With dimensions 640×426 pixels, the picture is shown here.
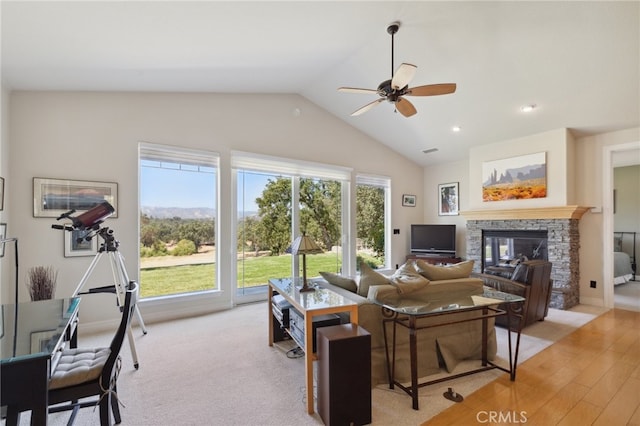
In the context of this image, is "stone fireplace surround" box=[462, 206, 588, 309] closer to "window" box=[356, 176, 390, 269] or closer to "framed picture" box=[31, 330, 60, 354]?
"window" box=[356, 176, 390, 269]

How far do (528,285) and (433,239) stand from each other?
279 cm

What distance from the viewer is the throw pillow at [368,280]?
241cm

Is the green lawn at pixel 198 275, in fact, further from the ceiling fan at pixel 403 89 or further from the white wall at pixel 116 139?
the ceiling fan at pixel 403 89

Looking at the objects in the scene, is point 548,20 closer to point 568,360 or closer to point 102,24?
point 568,360

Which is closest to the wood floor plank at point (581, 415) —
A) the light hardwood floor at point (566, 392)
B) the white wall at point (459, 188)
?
the light hardwood floor at point (566, 392)

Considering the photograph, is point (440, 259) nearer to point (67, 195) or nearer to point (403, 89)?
point (403, 89)

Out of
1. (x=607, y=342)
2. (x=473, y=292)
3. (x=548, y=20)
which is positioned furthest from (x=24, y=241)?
(x=607, y=342)

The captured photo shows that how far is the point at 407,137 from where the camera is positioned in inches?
219

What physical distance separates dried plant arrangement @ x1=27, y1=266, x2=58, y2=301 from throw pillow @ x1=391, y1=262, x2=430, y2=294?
3.32 meters

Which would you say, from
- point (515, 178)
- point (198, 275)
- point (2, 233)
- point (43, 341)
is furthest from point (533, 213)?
point (2, 233)

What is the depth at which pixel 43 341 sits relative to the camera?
4.34 ft

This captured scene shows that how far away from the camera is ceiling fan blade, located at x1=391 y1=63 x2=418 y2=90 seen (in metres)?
Answer: 2.28

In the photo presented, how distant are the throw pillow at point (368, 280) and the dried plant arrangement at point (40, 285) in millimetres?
3055

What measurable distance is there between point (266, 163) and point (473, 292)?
135 inches
